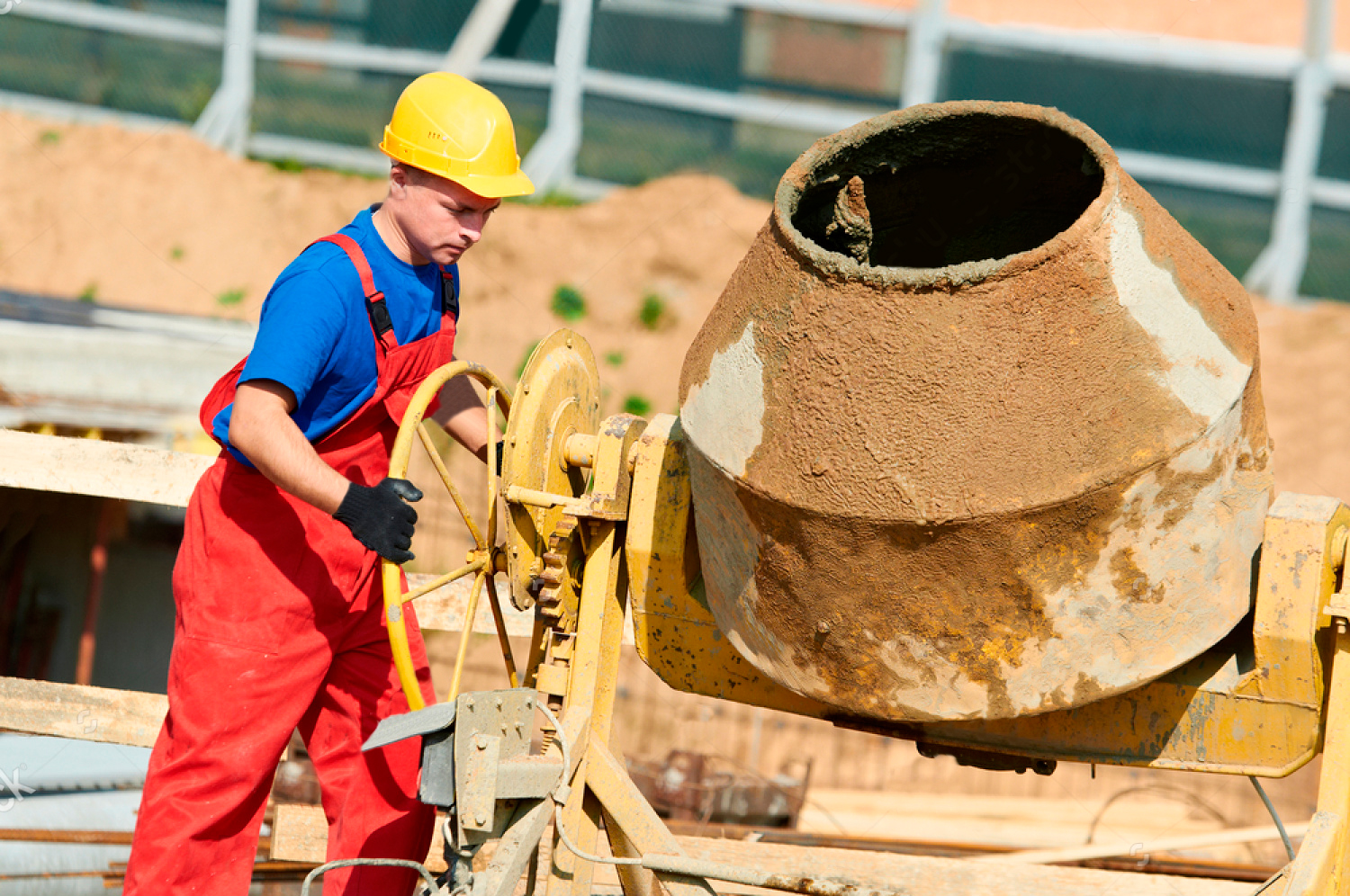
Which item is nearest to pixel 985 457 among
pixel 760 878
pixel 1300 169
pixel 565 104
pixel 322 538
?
pixel 760 878

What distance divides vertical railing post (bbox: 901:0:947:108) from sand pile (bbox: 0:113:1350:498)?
1.66 metres

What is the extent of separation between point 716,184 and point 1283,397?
174 inches

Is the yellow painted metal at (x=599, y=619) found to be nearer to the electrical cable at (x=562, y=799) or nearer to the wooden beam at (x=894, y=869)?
the electrical cable at (x=562, y=799)

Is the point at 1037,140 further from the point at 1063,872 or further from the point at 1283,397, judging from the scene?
the point at 1283,397

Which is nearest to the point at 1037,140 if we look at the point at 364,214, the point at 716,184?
the point at 364,214

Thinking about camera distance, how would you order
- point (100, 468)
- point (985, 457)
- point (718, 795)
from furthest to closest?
point (718, 795)
point (100, 468)
point (985, 457)

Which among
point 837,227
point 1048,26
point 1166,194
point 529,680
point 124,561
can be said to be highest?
point 1048,26

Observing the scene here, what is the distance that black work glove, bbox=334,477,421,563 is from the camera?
2.25 metres

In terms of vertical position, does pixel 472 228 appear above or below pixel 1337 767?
above

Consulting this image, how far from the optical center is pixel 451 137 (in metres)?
2.51

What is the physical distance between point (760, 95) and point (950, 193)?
8.10 m

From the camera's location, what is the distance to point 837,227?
244cm

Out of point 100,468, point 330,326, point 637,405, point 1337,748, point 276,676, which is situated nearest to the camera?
point 1337,748

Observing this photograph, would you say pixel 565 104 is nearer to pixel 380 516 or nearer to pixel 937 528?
pixel 380 516
